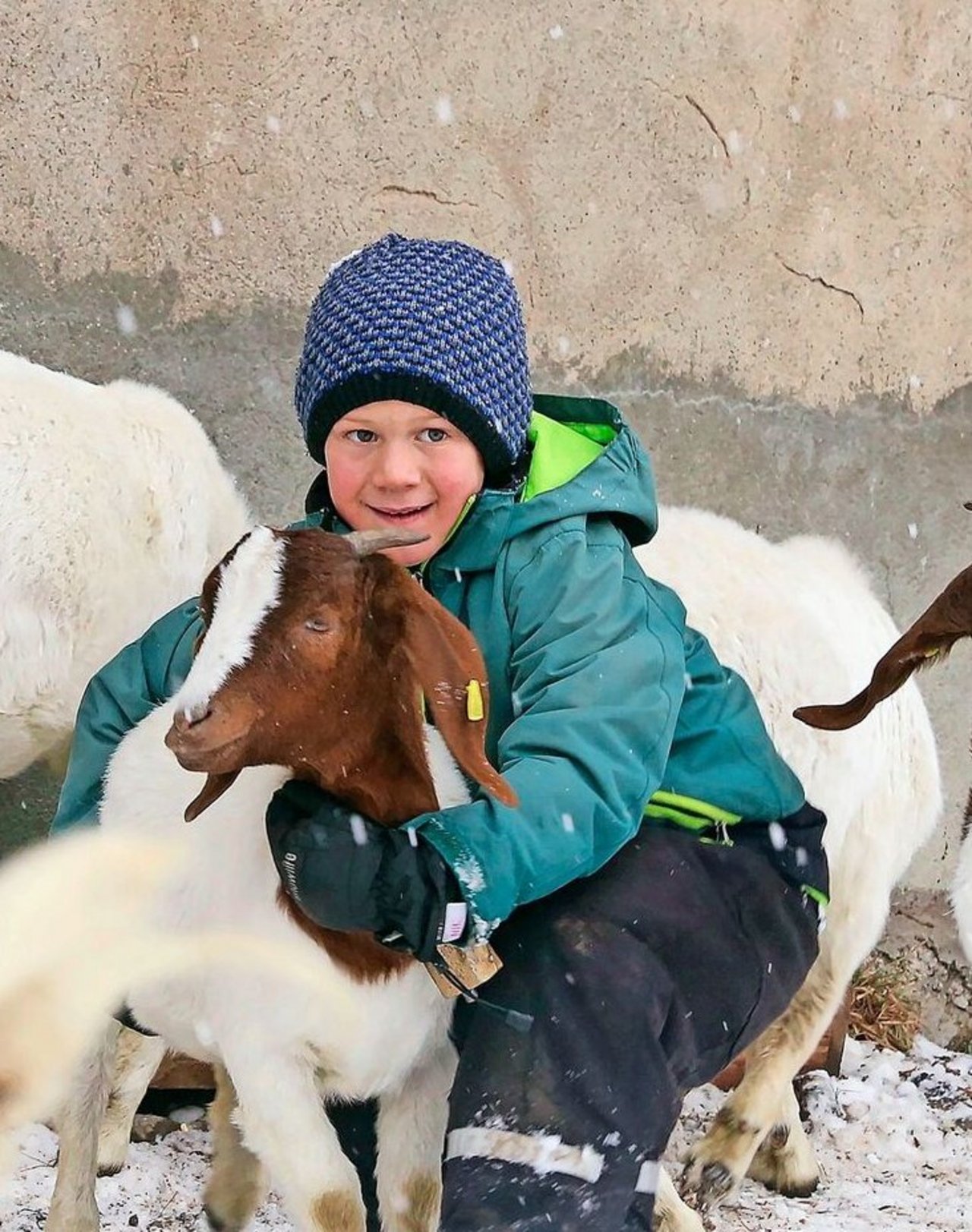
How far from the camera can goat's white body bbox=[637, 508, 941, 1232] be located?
312cm

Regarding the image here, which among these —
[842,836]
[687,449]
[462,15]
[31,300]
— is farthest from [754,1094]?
[462,15]

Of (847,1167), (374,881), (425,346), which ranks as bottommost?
(847,1167)

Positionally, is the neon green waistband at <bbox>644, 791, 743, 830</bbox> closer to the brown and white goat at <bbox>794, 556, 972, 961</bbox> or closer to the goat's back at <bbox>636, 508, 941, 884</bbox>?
the brown and white goat at <bbox>794, 556, 972, 961</bbox>

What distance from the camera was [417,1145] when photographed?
2.40m

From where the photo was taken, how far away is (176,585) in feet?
10.6

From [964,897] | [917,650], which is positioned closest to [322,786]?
[917,650]

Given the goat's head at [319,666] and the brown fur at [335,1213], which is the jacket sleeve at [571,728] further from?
the brown fur at [335,1213]

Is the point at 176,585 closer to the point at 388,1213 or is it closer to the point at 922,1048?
the point at 388,1213

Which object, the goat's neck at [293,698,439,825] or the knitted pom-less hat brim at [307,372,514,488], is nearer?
the goat's neck at [293,698,439,825]

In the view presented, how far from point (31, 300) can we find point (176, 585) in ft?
2.68

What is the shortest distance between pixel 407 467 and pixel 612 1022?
89cm

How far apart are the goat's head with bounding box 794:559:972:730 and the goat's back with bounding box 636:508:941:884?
1.95ft

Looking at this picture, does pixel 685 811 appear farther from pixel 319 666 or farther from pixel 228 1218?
pixel 228 1218

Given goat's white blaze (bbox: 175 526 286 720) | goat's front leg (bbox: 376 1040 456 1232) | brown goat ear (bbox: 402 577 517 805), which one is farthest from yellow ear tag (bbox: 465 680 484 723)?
goat's front leg (bbox: 376 1040 456 1232)
